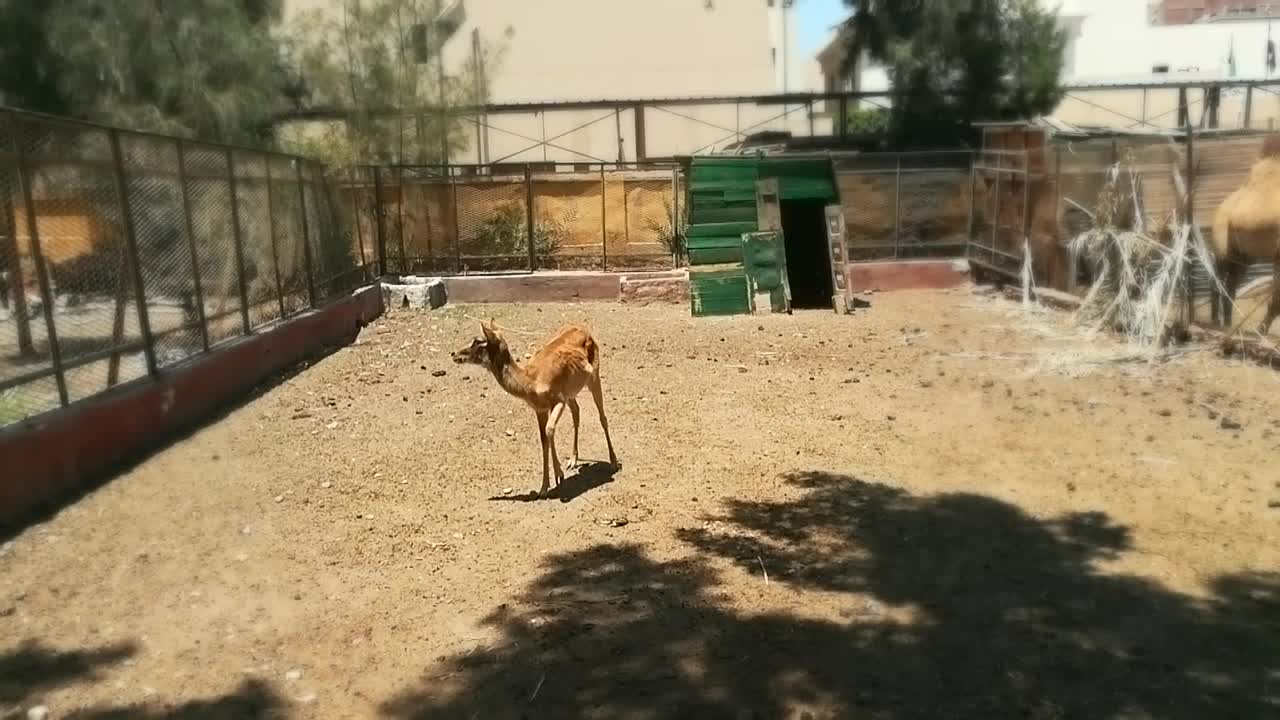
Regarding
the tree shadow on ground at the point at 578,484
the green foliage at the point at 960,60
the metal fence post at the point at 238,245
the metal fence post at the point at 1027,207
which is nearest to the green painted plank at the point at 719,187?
the metal fence post at the point at 1027,207

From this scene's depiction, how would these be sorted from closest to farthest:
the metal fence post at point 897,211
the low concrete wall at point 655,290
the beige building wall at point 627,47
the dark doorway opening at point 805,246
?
the low concrete wall at point 655,290, the dark doorway opening at point 805,246, the metal fence post at point 897,211, the beige building wall at point 627,47

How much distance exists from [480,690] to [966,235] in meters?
15.3

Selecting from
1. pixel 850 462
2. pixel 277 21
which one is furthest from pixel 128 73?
pixel 850 462

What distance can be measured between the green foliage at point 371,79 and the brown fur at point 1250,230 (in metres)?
14.0

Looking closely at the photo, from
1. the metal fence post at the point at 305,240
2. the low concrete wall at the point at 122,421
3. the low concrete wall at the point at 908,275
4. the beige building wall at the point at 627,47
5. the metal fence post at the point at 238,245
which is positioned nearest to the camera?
the low concrete wall at the point at 122,421

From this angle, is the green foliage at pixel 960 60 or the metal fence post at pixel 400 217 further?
the green foliage at pixel 960 60

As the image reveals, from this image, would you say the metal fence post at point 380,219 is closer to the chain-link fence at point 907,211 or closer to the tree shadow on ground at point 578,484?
the chain-link fence at point 907,211

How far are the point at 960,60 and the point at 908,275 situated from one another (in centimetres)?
673

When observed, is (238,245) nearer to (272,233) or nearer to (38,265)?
(272,233)

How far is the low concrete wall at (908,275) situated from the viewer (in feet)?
56.2

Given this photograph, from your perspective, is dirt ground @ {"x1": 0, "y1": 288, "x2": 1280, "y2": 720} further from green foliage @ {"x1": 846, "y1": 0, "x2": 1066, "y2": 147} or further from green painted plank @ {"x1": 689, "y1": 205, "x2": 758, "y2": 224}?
green foliage @ {"x1": 846, "y1": 0, "x2": 1066, "y2": 147}

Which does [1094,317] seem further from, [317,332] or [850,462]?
[317,332]

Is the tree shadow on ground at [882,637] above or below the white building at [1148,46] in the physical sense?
below

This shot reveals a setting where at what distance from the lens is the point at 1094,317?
11812 mm
